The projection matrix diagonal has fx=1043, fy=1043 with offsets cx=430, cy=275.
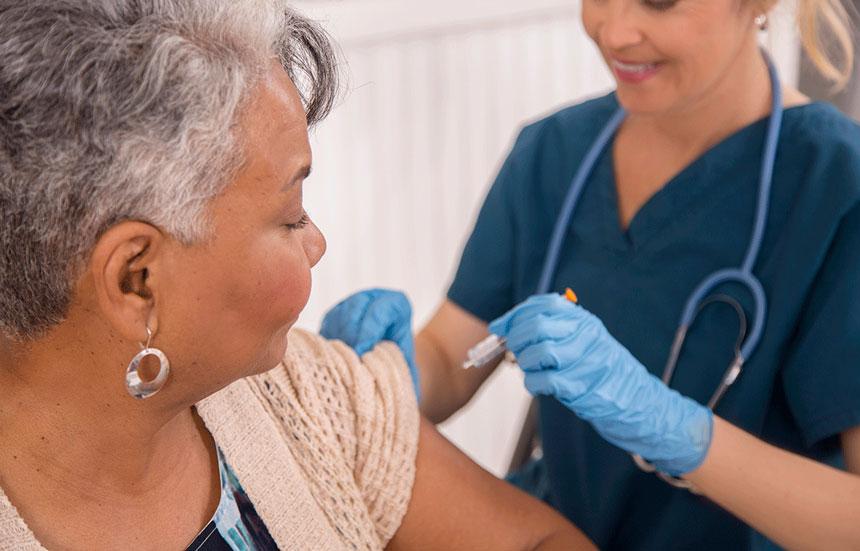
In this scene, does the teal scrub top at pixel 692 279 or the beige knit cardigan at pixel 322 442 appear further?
the teal scrub top at pixel 692 279

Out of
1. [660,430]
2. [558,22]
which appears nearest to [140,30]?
[660,430]

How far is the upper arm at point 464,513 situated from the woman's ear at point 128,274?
0.45m

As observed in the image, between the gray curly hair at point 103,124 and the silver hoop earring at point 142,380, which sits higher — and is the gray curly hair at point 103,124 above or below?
above

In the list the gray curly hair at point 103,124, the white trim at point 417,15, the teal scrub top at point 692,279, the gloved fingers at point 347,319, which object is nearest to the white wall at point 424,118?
the white trim at point 417,15

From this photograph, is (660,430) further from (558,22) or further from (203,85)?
(558,22)

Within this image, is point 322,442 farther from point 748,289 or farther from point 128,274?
point 748,289

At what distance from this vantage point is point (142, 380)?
944 mm

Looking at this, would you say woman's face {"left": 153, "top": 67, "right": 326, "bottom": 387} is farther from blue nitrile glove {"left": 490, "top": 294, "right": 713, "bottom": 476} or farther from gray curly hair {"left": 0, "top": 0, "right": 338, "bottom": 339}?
blue nitrile glove {"left": 490, "top": 294, "right": 713, "bottom": 476}

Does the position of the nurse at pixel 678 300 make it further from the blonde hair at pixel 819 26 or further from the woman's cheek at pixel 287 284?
the woman's cheek at pixel 287 284

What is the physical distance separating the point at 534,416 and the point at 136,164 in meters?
1.07

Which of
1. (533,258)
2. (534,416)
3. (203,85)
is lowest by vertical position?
(534,416)

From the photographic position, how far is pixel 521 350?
4.26ft

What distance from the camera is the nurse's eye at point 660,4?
134cm

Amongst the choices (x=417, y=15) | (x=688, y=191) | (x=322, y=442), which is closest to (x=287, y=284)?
(x=322, y=442)
